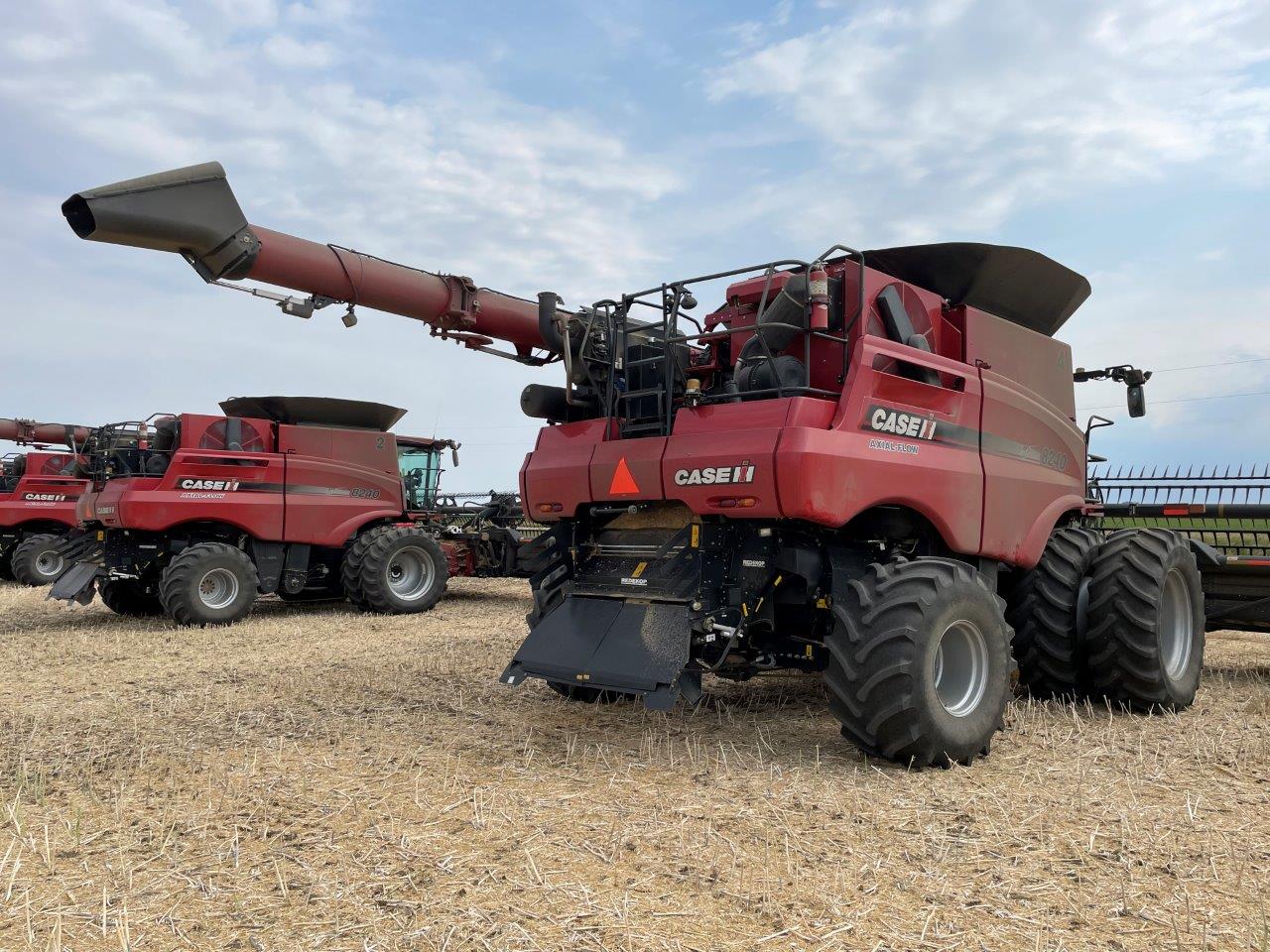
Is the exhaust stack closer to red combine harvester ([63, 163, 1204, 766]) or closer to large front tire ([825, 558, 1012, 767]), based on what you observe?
red combine harvester ([63, 163, 1204, 766])

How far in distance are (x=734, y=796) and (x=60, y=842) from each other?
99.5 inches

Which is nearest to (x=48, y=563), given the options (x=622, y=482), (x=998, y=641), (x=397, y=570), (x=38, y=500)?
(x=38, y=500)

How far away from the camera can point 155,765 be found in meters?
4.57

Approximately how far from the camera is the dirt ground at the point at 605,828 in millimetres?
2797

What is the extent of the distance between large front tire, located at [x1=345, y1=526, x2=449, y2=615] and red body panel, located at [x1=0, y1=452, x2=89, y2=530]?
27.2 feet

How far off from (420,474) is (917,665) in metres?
10.7

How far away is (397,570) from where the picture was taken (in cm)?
1230

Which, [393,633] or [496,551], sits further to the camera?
[496,551]

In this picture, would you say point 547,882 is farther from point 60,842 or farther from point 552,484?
point 552,484

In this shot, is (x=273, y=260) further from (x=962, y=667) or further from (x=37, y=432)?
(x=37, y=432)

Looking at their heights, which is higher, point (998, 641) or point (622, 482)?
point (622, 482)

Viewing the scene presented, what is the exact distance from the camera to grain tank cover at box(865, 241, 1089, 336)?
565 cm

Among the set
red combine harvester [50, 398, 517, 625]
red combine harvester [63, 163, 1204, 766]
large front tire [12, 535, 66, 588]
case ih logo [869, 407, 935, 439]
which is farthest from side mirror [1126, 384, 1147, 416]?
large front tire [12, 535, 66, 588]

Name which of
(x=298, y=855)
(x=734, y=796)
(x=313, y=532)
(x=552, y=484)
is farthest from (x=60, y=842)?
(x=313, y=532)
